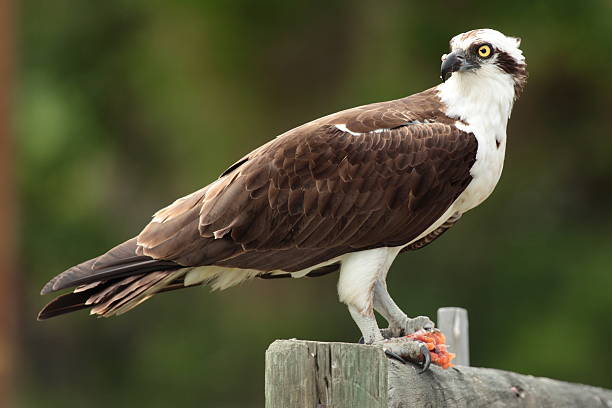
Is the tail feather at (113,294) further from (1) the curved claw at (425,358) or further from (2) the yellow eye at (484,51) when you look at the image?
(2) the yellow eye at (484,51)

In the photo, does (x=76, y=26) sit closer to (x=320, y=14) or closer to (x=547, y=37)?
(x=320, y=14)

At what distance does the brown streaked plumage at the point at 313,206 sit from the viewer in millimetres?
4707

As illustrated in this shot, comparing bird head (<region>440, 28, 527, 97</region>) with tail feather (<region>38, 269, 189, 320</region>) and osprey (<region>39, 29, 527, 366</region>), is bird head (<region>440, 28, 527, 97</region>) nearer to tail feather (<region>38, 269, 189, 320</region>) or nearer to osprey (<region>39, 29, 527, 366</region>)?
osprey (<region>39, 29, 527, 366</region>)

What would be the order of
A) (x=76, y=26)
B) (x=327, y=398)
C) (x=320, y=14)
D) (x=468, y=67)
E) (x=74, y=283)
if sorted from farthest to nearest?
(x=76, y=26) → (x=320, y=14) → (x=468, y=67) → (x=74, y=283) → (x=327, y=398)

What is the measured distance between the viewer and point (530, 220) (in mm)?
11477

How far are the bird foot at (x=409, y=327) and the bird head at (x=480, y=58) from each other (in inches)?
41.4

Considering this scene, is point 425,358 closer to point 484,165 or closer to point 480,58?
point 484,165

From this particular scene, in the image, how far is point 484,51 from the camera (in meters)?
4.94

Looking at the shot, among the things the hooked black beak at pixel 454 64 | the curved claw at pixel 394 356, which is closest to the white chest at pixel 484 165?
the hooked black beak at pixel 454 64

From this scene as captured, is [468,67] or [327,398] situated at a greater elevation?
[468,67]

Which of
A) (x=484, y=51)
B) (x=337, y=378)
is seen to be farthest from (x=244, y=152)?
(x=337, y=378)

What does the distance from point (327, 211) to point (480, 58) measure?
94 centimetres

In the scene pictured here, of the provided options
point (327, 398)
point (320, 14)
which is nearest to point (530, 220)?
point (320, 14)

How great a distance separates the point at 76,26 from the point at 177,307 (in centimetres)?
373
